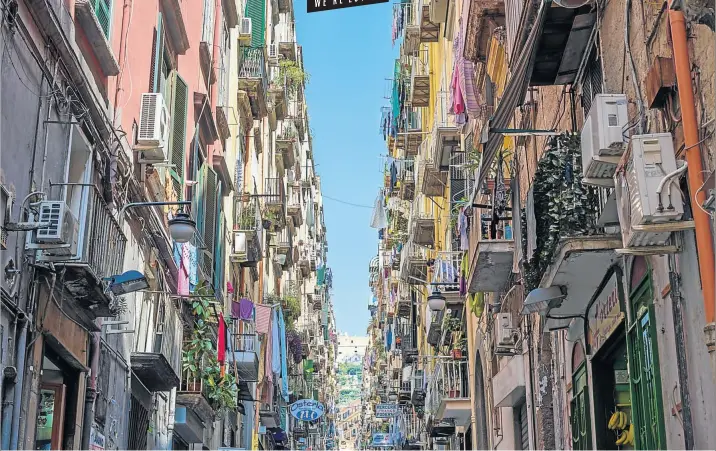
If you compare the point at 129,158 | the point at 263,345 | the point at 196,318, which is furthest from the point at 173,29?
the point at 263,345

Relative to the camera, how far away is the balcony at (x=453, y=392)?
79.4 feet

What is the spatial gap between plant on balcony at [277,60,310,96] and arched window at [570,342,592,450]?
83.3 ft

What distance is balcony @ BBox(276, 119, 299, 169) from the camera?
41125 millimetres

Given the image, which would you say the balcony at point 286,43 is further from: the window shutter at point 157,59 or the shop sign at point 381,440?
the shop sign at point 381,440

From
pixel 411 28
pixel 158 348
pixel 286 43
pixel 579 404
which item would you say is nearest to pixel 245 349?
pixel 158 348

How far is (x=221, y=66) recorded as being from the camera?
2342 centimetres

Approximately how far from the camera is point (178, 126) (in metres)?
17.0

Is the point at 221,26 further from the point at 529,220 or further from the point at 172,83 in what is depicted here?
the point at 529,220

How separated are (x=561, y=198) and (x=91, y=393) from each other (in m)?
6.21

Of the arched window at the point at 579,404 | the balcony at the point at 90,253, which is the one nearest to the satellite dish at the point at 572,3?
the arched window at the point at 579,404

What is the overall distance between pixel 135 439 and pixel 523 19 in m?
8.55

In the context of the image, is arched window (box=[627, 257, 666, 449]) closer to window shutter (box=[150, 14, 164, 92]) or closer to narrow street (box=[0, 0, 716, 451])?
narrow street (box=[0, 0, 716, 451])

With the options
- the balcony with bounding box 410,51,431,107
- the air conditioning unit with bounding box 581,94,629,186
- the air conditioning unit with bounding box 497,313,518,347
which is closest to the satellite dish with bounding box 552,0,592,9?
the air conditioning unit with bounding box 581,94,629,186

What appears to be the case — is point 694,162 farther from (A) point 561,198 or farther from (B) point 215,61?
(B) point 215,61
